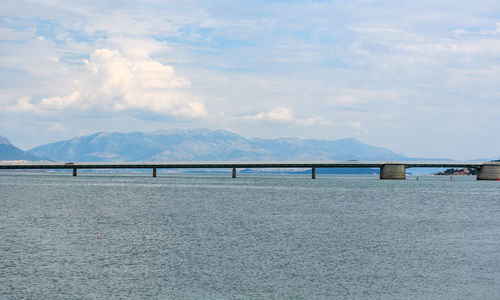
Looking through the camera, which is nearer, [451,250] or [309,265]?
[309,265]

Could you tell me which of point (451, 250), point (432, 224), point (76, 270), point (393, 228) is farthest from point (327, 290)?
point (432, 224)

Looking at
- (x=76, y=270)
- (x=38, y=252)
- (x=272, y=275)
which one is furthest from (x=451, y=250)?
(x=38, y=252)

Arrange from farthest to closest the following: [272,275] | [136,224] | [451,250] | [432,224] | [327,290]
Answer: [432,224], [136,224], [451,250], [272,275], [327,290]

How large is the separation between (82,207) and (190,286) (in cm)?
6517

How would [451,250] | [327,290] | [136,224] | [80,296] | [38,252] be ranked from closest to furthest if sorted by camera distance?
[80,296]
[327,290]
[38,252]
[451,250]
[136,224]

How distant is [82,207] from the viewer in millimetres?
93438

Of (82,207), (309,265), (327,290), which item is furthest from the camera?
(82,207)

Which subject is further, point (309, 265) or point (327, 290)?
point (309, 265)

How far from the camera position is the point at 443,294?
1244 inches

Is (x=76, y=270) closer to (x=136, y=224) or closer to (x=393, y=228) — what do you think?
(x=136, y=224)

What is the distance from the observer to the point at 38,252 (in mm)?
44031

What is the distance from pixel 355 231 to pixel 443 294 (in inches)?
1234

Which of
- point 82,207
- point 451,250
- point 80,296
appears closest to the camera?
point 80,296

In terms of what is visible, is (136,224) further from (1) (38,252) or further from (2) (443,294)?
(2) (443,294)
